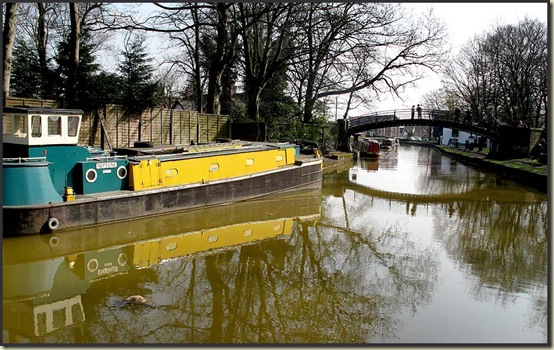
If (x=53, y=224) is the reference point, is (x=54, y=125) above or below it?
above

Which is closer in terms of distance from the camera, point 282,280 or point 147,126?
point 282,280

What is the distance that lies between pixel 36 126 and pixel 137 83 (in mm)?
10844

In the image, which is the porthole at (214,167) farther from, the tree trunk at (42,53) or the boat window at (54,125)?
the tree trunk at (42,53)

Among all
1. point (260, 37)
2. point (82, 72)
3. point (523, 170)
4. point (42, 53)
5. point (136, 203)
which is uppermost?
point (260, 37)

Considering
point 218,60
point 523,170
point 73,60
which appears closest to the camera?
point 73,60

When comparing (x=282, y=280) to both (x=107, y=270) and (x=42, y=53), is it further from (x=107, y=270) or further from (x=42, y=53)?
(x=42, y=53)

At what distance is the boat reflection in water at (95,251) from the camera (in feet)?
20.9

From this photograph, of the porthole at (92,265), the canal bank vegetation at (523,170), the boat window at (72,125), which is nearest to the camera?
the porthole at (92,265)

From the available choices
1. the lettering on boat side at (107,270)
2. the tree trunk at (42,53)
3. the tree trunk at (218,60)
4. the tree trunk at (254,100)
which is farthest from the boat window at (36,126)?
the tree trunk at (254,100)

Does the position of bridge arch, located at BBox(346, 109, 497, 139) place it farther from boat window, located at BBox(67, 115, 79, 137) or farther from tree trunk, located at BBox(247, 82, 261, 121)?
boat window, located at BBox(67, 115, 79, 137)

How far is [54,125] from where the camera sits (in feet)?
33.6

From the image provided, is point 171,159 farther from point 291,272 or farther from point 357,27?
point 357,27

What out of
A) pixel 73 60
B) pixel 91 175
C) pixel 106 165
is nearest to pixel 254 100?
pixel 73 60

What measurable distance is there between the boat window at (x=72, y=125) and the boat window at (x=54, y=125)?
192 millimetres
